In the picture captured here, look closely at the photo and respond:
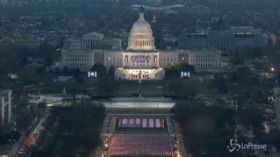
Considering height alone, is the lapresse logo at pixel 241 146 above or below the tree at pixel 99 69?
above

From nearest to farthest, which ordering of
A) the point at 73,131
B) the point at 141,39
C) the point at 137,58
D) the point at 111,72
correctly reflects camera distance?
the point at 73,131, the point at 111,72, the point at 137,58, the point at 141,39

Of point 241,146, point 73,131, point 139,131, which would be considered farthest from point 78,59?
point 241,146

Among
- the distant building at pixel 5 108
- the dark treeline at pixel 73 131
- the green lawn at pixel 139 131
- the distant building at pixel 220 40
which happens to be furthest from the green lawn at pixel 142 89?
the distant building at pixel 220 40

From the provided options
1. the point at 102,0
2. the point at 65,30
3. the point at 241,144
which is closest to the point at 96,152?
the point at 241,144

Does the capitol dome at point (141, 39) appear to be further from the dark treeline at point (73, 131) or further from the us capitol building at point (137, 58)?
the dark treeline at point (73, 131)

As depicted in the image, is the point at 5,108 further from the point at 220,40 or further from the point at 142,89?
the point at 220,40

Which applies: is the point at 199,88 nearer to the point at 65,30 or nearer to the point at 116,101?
the point at 116,101

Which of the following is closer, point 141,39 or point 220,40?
point 141,39
